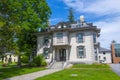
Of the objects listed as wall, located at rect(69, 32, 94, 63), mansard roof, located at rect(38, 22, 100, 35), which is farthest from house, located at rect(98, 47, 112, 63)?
wall, located at rect(69, 32, 94, 63)

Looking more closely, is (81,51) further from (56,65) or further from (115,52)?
(115,52)

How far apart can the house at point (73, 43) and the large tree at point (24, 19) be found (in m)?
4.07

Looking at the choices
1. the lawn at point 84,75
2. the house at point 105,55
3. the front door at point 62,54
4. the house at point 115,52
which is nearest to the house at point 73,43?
the front door at point 62,54

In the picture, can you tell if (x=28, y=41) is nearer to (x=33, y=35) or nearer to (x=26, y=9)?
(x=33, y=35)

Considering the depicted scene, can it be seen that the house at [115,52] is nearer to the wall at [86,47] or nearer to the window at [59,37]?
the wall at [86,47]

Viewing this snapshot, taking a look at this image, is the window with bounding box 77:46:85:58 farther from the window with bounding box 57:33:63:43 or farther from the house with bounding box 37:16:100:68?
the window with bounding box 57:33:63:43

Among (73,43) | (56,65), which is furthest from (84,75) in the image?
(73,43)

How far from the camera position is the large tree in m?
20.2

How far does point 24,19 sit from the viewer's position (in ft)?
98.6

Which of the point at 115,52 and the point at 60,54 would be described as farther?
the point at 115,52

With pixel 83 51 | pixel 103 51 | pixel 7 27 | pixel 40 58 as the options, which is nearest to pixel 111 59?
pixel 103 51

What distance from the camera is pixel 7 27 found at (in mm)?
19516

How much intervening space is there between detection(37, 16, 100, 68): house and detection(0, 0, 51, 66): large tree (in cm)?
407

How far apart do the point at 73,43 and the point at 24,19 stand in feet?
34.3
